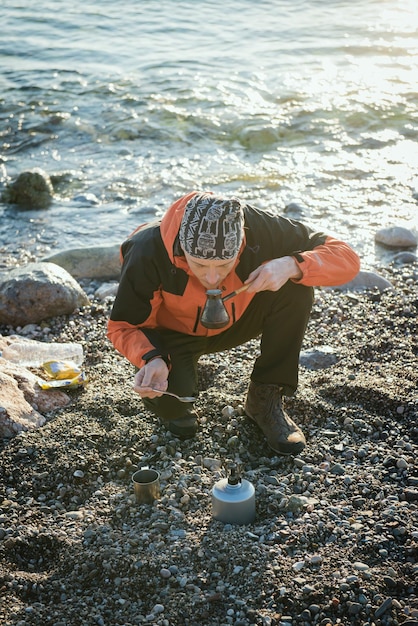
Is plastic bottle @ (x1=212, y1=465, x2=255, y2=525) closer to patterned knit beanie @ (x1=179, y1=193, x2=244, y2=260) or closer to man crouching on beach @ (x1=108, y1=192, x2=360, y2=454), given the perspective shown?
man crouching on beach @ (x1=108, y1=192, x2=360, y2=454)

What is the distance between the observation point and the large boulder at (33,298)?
21.3 feet

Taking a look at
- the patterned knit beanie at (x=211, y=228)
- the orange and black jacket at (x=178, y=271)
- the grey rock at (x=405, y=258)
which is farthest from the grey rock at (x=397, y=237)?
the patterned knit beanie at (x=211, y=228)

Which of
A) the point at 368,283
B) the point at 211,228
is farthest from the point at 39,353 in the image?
the point at 368,283

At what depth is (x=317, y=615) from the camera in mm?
3281

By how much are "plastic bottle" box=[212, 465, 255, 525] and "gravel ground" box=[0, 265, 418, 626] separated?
0.21 feet

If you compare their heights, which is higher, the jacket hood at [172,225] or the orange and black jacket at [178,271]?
the jacket hood at [172,225]

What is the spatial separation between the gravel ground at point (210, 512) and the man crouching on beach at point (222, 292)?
25 centimetres

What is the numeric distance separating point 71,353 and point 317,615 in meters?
3.06

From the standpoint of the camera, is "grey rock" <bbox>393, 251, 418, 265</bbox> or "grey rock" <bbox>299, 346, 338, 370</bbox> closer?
"grey rock" <bbox>299, 346, 338, 370</bbox>

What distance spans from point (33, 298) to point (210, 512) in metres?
3.19

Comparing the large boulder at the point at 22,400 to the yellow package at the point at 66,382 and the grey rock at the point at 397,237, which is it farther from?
the grey rock at the point at 397,237

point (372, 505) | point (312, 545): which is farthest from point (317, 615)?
point (372, 505)

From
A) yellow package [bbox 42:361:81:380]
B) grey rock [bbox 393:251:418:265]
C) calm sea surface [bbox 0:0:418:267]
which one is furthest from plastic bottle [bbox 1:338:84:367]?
grey rock [bbox 393:251:418:265]

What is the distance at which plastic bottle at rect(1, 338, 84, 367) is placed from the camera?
564 cm
